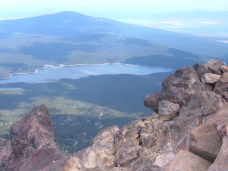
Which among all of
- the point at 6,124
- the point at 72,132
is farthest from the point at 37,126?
the point at 6,124

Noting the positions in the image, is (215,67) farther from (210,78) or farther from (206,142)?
(206,142)

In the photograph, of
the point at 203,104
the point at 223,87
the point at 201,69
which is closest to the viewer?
the point at 203,104

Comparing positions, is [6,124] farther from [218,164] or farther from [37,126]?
[218,164]

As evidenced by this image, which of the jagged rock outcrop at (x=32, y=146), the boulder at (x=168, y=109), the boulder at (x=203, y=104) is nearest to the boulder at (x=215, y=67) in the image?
the boulder at (x=203, y=104)

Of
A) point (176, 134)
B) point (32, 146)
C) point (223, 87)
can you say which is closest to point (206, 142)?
point (176, 134)

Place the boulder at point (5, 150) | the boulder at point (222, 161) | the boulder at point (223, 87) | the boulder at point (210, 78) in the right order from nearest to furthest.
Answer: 1. the boulder at point (222, 161)
2. the boulder at point (223, 87)
3. the boulder at point (210, 78)
4. the boulder at point (5, 150)

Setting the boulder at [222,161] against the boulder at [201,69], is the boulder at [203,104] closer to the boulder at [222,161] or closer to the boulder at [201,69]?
the boulder at [201,69]

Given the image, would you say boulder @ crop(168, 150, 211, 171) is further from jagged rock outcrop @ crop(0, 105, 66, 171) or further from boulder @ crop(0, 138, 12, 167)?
boulder @ crop(0, 138, 12, 167)
